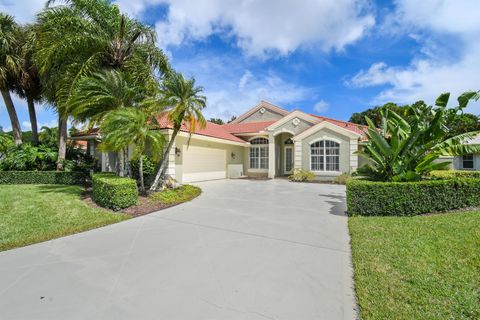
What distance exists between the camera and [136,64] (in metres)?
13.3

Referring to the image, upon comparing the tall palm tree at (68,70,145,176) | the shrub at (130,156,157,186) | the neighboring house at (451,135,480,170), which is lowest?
the shrub at (130,156,157,186)

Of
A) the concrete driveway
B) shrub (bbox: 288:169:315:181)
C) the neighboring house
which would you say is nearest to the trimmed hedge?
the concrete driveway

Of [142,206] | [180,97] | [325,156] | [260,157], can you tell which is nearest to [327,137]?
[325,156]

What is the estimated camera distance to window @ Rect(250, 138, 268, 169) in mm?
24078

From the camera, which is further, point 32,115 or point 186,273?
point 32,115

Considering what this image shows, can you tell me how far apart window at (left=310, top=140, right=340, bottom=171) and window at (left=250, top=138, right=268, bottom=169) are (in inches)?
210

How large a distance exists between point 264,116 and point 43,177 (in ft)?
72.2

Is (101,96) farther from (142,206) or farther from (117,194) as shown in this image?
(142,206)

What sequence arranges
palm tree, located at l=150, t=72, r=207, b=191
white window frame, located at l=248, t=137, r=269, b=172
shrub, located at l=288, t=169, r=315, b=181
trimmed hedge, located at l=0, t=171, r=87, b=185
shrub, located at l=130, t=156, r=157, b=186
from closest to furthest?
palm tree, located at l=150, t=72, r=207, b=191 → shrub, located at l=130, t=156, r=157, b=186 → trimmed hedge, located at l=0, t=171, r=87, b=185 → shrub, located at l=288, t=169, r=315, b=181 → white window frame, located at l=248, t=137, r=269, b=172

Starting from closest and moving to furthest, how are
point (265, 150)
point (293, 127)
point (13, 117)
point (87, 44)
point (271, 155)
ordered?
point (87, 44), point (13, 117), point (293, 127), point (271, 155), point (265, 150)

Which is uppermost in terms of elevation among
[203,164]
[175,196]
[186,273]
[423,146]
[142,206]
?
[423,146]

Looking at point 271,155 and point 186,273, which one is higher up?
point 271,155

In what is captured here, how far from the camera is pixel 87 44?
12.1m

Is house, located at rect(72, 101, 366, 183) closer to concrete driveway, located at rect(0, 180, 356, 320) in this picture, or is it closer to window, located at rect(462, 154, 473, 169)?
concrete driveway, located at rect(0, 180, 356, 320)
